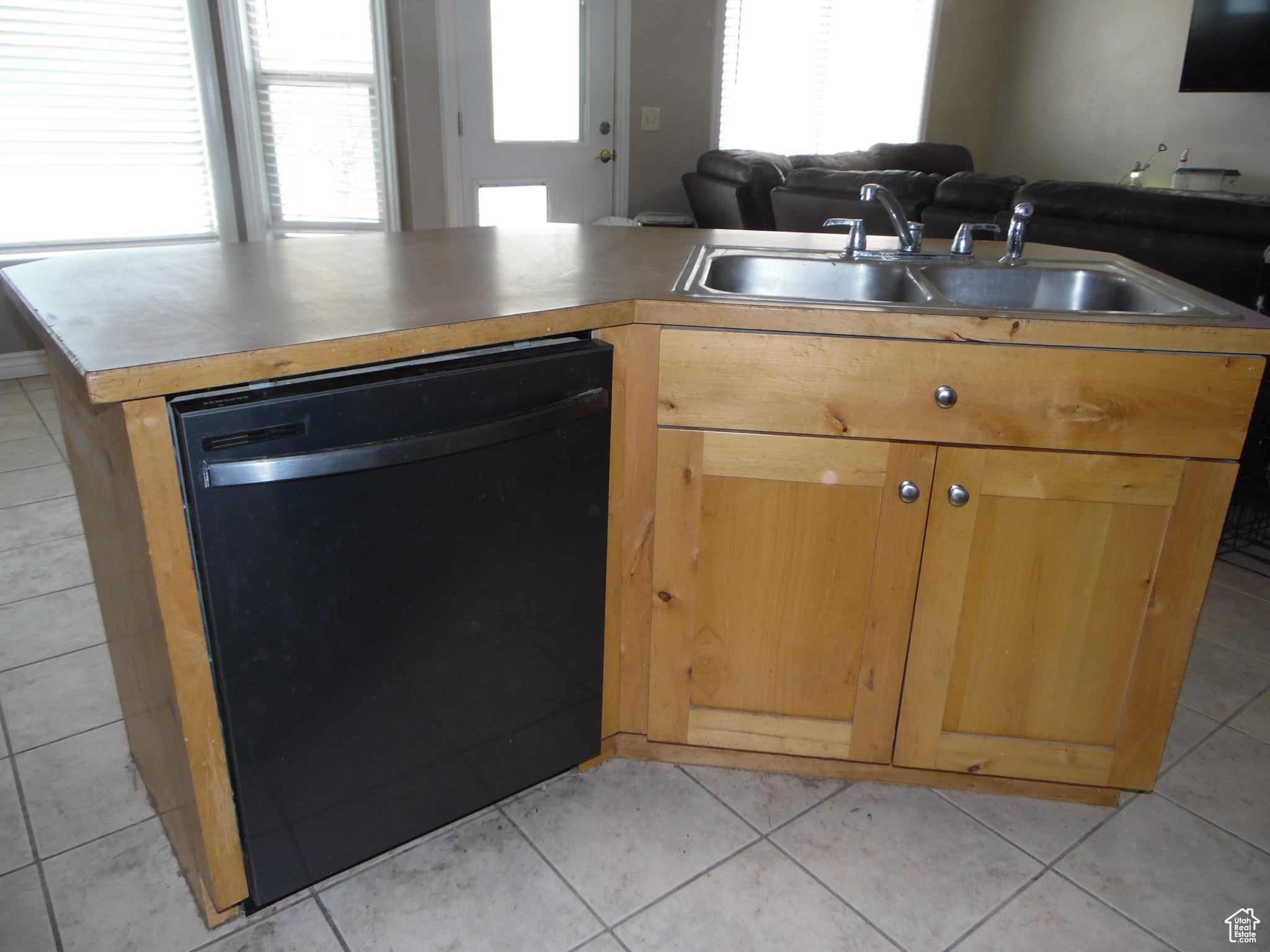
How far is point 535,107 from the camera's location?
4477 mm

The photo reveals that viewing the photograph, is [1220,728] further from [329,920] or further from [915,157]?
[915,157]

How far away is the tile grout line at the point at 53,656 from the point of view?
1.88 meters

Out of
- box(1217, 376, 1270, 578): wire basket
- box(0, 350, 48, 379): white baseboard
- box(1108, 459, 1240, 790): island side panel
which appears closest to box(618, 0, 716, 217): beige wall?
box(0, 350, 48, 379): white baseboard

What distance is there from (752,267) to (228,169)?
321cm

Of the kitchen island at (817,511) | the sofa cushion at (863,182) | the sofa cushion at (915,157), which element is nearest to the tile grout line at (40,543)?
the kitchen island at (817,511)

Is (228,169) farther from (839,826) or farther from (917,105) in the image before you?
(917,105)

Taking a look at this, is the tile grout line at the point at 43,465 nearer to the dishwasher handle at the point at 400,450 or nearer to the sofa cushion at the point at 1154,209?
the dishwasher handle at the point at 400,450

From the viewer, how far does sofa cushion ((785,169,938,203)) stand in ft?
11.0

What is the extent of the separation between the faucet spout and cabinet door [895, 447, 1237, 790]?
1.89 ft

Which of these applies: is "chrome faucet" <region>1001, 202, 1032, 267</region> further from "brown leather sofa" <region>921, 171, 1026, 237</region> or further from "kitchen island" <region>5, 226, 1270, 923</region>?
"brown leather sofa" <region>921, 171, 1026, 237</region>

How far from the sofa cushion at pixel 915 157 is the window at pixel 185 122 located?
3.35 meters

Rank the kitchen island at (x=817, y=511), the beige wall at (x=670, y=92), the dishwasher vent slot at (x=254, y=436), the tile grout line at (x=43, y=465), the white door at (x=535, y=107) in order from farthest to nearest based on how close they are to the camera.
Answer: the beige wall at (x=670, y=92), the white door at (x=535, y=107), the tile grout line at (x=43, y=465), the kitchen island at (x=817, y=511), the dishwasher vent slot at (x=254, y=436)

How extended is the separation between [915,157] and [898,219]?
4.67m

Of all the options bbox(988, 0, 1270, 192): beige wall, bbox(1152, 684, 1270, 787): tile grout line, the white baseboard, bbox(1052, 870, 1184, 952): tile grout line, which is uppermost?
bbox(988, 0, 1270, 192): beige wall
